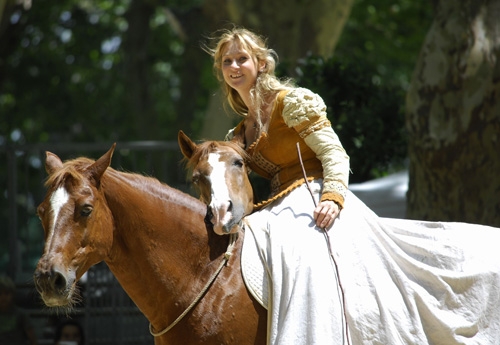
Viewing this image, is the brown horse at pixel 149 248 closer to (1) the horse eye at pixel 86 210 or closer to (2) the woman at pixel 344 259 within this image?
(1) the horse eye at pixel 86 210

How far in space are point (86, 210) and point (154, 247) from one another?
1.27 feet

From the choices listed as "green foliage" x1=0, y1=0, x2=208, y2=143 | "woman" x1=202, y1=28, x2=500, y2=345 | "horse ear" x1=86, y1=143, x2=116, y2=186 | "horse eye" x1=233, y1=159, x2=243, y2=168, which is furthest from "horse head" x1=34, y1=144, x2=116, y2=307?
"green foliage" x1=0, y1=0, x2=208, y2=143

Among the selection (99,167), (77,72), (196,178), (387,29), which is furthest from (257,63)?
(77,72)

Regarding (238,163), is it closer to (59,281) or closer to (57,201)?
(57,201)

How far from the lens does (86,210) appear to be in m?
3.37

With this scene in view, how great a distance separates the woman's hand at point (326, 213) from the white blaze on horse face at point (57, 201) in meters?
1.06

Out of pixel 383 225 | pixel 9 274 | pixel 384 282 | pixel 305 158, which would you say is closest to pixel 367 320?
pixel 384 282

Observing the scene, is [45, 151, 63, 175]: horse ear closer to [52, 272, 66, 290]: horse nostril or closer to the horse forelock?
the horse forelock

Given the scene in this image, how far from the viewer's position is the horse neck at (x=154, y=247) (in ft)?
11.7

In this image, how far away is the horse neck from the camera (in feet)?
11.7

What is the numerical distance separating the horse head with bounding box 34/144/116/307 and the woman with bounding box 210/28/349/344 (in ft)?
2.34

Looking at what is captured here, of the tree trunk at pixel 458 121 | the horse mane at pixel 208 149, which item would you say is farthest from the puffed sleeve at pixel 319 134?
the tree trunk at pixel 458 121

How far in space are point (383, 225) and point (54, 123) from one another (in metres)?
14.6

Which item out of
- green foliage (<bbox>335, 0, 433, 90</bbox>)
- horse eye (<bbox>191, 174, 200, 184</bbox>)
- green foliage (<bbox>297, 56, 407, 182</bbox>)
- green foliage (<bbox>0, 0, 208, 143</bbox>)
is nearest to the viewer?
horse eye (<bbox>191, 174, 200, 184</bbox>)
